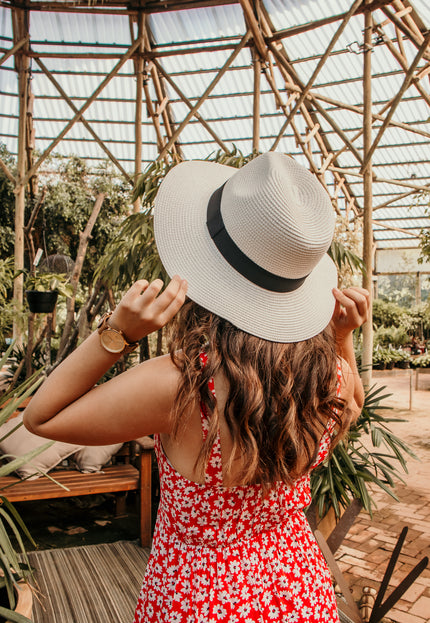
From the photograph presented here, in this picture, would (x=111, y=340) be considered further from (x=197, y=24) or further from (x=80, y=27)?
(x=80, y=27)

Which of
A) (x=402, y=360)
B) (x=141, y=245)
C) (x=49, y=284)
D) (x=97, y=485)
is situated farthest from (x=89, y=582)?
(x=402, y=360)

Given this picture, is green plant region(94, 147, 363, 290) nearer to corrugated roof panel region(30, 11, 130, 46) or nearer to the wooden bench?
the wooden bench

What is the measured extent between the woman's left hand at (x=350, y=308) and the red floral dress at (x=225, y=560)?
30 centimetres

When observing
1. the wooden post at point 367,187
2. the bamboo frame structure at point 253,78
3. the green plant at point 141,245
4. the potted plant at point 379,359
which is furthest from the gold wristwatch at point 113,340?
the potted plant at point 379,359

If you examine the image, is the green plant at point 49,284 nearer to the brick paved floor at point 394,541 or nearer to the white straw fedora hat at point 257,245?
the brick paved floor at point 394,541

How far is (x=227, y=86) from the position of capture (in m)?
12.5

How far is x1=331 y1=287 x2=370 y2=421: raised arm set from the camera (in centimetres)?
111

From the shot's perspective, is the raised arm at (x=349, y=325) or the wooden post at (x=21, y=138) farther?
the wooden post at (x=21, y=138)

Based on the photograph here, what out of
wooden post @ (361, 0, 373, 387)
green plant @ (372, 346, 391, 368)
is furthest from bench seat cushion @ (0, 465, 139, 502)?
green plant @ (372, 346, 391, 368)

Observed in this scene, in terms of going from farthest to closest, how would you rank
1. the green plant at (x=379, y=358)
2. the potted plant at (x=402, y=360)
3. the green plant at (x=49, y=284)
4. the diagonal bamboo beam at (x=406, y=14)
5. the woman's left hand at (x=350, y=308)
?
1. the potted plant at (x=402, y=360)
2. the green plant at (x=379, y=358)
3. the diagonal bamboo beam at (x=406, y=14)
4. the green plant at (x=49, y=284)
5. the woman's left hand at (x=350, y=308)

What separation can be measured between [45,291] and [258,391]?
3417 millimetres

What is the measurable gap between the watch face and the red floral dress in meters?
0.20

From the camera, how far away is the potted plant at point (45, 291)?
13.1 ft

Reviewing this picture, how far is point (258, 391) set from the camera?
36.1 inches
